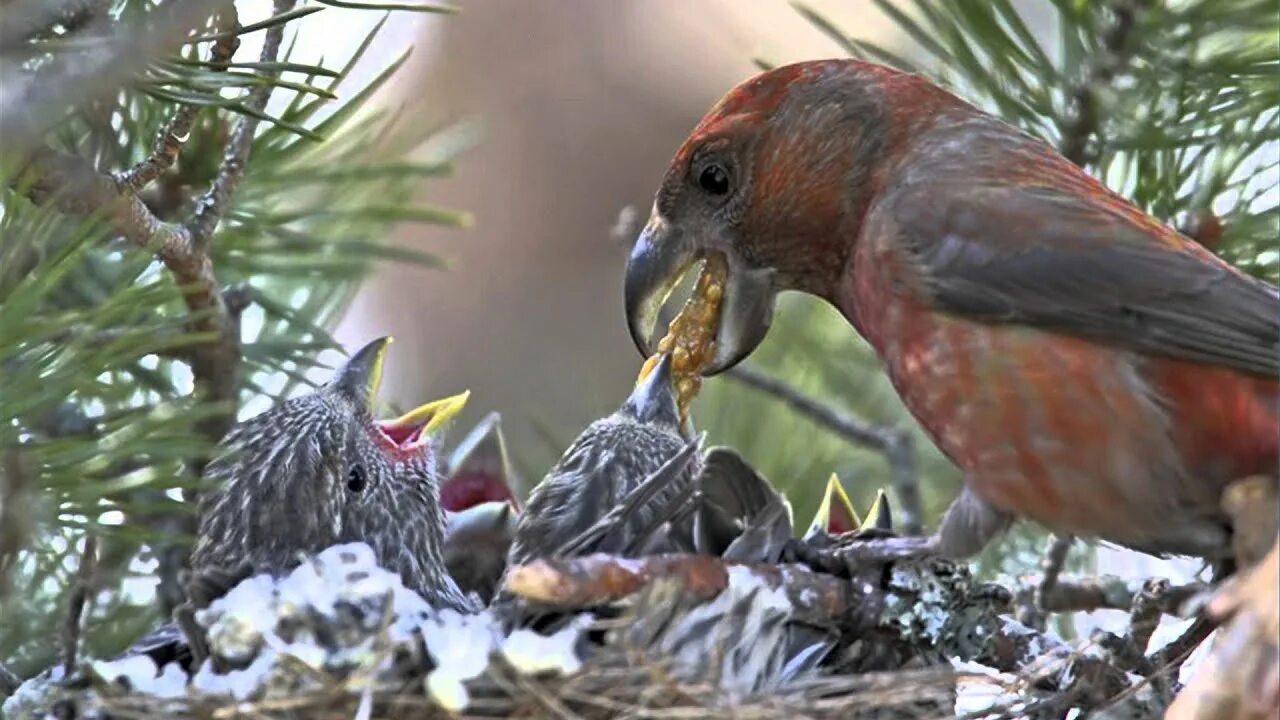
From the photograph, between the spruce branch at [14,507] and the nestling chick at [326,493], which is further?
the nestling chick at [326,493]

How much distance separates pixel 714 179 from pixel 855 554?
592 millimetres

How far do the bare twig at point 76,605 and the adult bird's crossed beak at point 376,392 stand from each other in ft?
1.89

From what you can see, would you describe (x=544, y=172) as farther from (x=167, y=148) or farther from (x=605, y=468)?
(x=167, y=148)

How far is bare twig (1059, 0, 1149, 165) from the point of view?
2.79 meters

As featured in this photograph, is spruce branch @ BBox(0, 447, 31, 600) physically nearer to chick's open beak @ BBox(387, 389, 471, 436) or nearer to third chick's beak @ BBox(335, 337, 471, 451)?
third chick's beak @ BBox(335, 337, 471, 451)

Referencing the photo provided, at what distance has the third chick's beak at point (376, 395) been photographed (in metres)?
2.94

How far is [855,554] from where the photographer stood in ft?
7.97

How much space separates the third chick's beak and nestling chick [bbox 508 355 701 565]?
Result: 23 cm

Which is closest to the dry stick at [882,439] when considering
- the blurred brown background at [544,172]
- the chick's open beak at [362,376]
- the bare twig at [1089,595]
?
the bare twig at [1089,595]

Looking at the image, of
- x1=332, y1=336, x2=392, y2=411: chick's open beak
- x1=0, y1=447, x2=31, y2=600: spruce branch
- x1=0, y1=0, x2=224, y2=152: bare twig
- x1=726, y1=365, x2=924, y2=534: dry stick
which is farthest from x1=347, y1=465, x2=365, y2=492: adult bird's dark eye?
x1=0, y1=0, x2=224, y2=152: bare twig

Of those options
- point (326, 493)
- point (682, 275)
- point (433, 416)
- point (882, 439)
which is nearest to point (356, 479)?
point (326, 493)

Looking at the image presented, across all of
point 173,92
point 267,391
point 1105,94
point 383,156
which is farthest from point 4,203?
point 1105,94

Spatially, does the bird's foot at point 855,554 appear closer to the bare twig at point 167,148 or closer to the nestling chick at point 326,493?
the nestling chick at point 326,493

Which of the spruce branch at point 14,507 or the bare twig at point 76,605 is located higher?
the spruce branch at point 14,507
